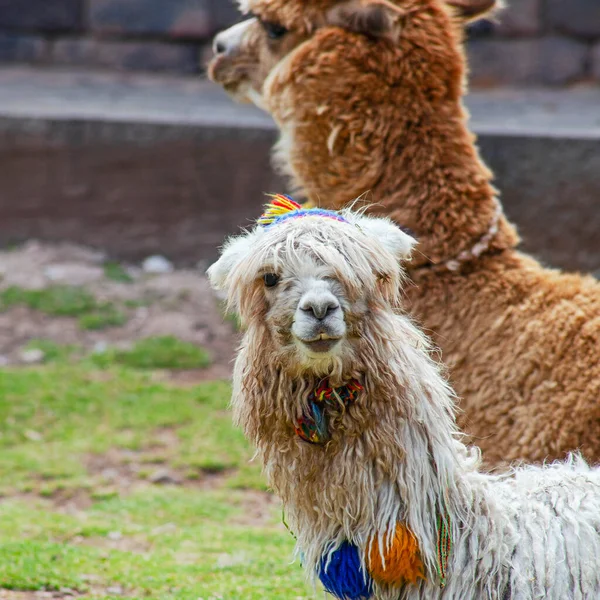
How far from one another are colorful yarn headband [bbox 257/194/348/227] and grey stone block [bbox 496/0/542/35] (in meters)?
7.06

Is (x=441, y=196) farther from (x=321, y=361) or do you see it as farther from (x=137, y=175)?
(x=137, y=175)

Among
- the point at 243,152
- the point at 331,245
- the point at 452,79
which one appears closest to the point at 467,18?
the point at 452,79

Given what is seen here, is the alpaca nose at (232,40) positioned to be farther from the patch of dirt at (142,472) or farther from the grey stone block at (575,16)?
the grey stone block at (575,16)

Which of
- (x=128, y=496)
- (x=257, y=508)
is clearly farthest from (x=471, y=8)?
(x=128, y=496)

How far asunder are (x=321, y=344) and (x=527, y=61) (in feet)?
25.2

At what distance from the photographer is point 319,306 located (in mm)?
2219

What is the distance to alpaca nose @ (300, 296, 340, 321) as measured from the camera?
2.22 metres

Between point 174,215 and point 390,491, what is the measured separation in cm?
493

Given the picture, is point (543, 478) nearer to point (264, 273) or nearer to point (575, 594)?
point (575, 594)

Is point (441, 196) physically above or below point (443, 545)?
above

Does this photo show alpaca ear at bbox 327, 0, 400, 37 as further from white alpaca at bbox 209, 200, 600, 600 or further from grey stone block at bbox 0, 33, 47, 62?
grey stone block at bbox 0, 33, 47, 62

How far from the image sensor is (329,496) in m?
2.40

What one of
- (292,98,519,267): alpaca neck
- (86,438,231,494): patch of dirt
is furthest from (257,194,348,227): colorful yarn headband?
(86,438,231,494): patch of dirt

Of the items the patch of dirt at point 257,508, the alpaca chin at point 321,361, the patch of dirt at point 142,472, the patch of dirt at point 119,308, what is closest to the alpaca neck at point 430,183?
the alpaca chin at point 321,361
